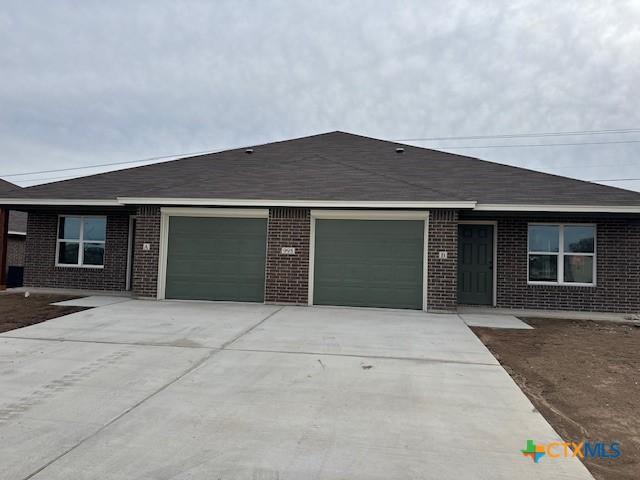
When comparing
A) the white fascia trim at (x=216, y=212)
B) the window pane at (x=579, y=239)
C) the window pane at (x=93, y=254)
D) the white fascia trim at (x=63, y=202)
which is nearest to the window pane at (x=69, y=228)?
the window pane at (x=93, y=254)

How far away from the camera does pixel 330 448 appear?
323 cm

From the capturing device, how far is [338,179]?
11688 millimetres

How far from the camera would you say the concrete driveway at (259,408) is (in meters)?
2.97

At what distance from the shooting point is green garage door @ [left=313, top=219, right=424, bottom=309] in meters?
10.4

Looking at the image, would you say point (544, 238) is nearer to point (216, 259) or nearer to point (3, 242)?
point (216, 259)

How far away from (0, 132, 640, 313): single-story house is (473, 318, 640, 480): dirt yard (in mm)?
2471

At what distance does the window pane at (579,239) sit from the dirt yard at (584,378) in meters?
2.81

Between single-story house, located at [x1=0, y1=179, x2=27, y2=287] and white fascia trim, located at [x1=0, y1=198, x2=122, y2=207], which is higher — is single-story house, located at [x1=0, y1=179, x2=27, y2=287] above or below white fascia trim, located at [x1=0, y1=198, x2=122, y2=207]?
below

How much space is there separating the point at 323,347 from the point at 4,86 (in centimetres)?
2187

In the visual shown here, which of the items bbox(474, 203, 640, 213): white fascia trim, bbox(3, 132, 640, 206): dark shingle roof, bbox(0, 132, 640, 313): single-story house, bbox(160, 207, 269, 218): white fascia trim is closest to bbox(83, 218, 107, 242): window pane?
Result: bbox(0, 132, 640, 313): single-story house

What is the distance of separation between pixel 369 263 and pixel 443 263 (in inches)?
73.1

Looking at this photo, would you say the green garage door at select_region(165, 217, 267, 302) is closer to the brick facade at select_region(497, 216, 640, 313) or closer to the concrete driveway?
the concrete driveway

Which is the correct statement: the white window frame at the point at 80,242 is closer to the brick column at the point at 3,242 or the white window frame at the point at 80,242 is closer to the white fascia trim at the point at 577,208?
the brick column at the point at 3,242

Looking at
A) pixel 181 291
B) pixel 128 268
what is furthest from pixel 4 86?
pixel 181 291
